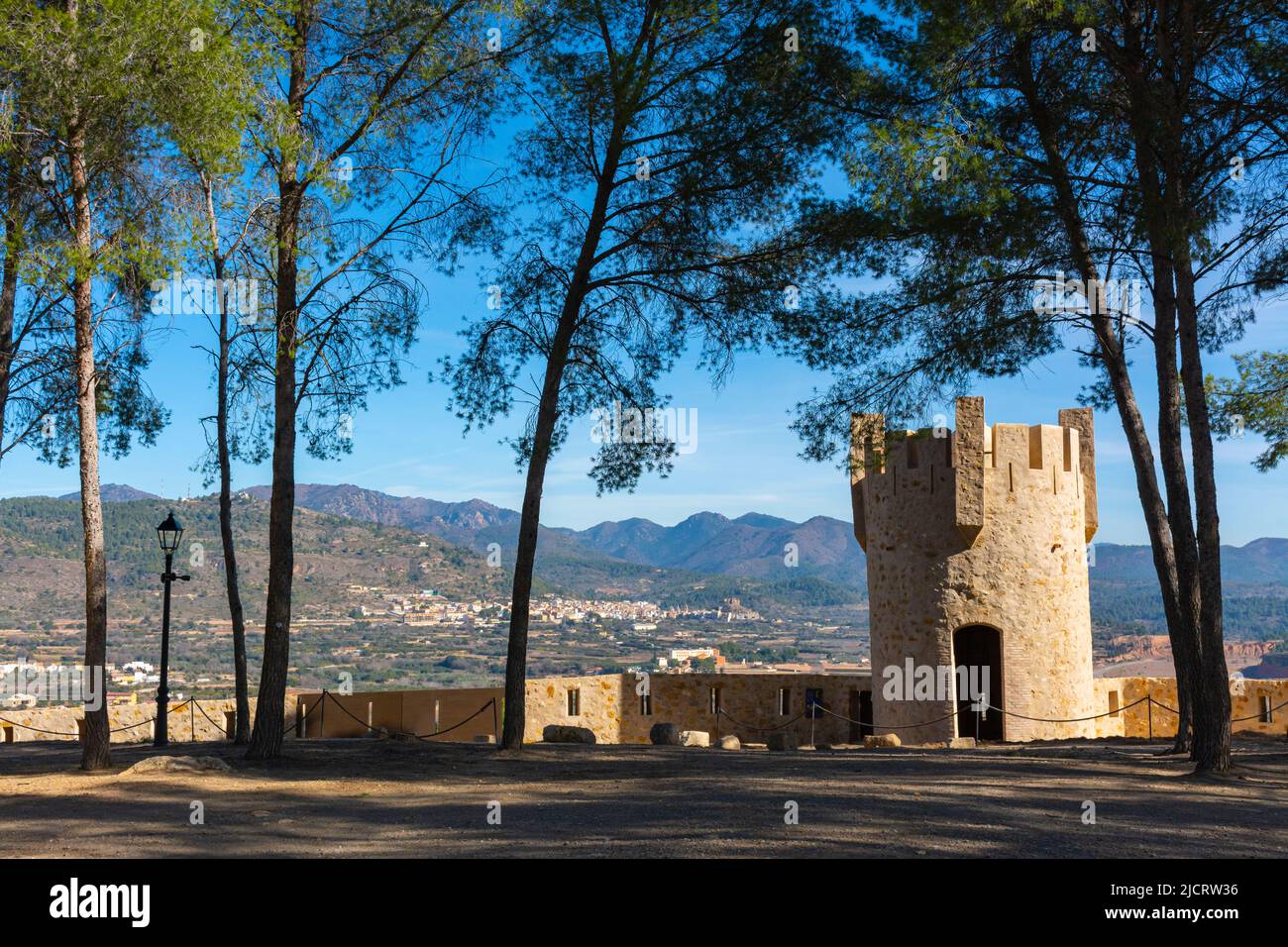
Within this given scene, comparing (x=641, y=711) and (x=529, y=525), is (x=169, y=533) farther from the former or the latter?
(x=641, y=711)

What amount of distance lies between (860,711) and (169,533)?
525 inches

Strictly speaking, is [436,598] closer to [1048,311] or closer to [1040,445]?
[1040,445]

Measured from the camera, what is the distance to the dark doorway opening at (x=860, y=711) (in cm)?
2255

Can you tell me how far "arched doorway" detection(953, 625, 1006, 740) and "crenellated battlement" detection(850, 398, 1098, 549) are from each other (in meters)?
2.16

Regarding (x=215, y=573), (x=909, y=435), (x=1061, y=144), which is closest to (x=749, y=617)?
(x=215, y=573)

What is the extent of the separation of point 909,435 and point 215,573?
215 ft

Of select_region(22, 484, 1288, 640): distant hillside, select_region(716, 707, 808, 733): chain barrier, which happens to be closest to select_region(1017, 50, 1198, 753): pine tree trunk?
select_region(716, 707, 808, 733): chain barrier

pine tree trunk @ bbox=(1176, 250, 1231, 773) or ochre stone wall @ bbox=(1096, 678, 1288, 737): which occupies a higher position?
pine tree trunk @ bbox=(1176, 250, 1231, 773)

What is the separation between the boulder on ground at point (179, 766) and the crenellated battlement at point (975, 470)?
1100 centimetres

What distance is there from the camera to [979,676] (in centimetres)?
1961

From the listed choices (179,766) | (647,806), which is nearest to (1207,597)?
(647,806)

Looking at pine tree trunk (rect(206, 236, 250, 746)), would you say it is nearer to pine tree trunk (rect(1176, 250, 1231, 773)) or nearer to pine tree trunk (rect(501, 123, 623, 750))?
pine tree trunk (rect(501, 123, 623, 750))

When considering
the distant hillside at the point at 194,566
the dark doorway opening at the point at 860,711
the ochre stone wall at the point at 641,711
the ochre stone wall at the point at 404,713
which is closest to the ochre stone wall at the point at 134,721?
the ochre stone wall at the point at 641,711

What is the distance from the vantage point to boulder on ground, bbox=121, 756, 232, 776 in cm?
1095
